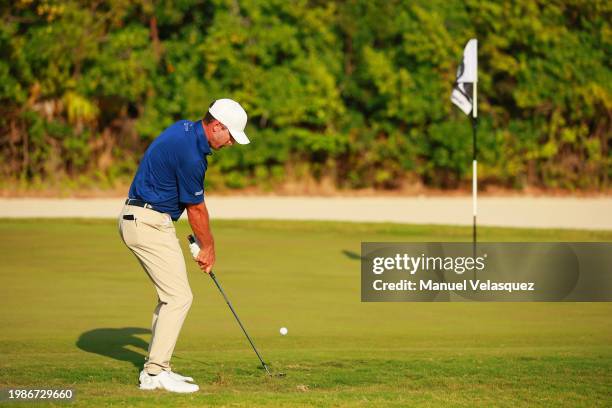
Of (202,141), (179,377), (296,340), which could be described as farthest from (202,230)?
(296,340)

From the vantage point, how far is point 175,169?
7270mm

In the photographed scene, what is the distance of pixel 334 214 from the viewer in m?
24.0

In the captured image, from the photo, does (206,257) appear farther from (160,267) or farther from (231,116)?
(231,116)

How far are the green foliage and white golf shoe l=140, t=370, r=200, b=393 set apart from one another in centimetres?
2134

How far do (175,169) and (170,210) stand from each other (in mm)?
350

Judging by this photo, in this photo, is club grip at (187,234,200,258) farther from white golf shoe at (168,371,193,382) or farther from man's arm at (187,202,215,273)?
white golf shoe at (168,371,193,382)

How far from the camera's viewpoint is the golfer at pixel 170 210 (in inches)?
285

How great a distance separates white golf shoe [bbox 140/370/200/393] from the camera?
7.36 m

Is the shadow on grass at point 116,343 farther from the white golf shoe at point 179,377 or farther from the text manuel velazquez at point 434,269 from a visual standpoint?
the text manuel velazquez at point 434,269

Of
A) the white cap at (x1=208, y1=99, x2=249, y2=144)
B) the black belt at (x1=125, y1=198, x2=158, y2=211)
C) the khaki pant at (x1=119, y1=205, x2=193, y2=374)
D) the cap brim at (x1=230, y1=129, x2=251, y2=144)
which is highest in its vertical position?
the white cap at (x1=208, y1=99, x2=249, y2=144)

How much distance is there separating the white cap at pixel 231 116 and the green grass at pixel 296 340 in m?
1.64

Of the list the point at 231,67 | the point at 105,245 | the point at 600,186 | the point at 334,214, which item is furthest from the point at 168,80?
the point at 105,245

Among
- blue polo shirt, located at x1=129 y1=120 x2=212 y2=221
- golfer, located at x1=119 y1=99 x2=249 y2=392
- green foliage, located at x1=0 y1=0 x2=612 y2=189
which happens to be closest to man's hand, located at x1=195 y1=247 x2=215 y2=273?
golfer, located at x1=119 y1=99 x2=249 y2=392

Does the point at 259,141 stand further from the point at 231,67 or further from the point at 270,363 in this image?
the point at 270,363
